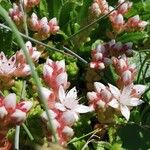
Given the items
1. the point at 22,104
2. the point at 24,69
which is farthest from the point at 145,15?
the point at 22,104

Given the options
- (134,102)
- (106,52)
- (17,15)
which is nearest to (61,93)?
(134,102)

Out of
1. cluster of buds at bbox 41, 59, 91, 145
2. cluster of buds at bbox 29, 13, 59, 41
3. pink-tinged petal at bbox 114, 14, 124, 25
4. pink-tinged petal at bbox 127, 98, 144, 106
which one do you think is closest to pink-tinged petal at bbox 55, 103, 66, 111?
cluster of buds at bbox 41, 59, 91, 145

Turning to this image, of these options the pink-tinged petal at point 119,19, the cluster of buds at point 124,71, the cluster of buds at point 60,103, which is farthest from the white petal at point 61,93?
the pink-tinged petal at point 119,19

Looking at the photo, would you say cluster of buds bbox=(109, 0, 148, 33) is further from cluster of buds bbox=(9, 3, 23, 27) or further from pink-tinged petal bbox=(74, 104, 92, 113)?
pink-tinged petal bbox=(74, 104, 92, 113)

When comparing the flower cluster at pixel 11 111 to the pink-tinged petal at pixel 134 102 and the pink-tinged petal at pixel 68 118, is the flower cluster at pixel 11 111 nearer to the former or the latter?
the pink-tinged petal at pixel 68 118

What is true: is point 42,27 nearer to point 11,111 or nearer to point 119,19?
point 119,19

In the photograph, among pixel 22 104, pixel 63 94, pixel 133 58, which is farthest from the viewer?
pixel 133 58

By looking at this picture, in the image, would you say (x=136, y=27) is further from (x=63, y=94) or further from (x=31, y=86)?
(x=63, y=94)
